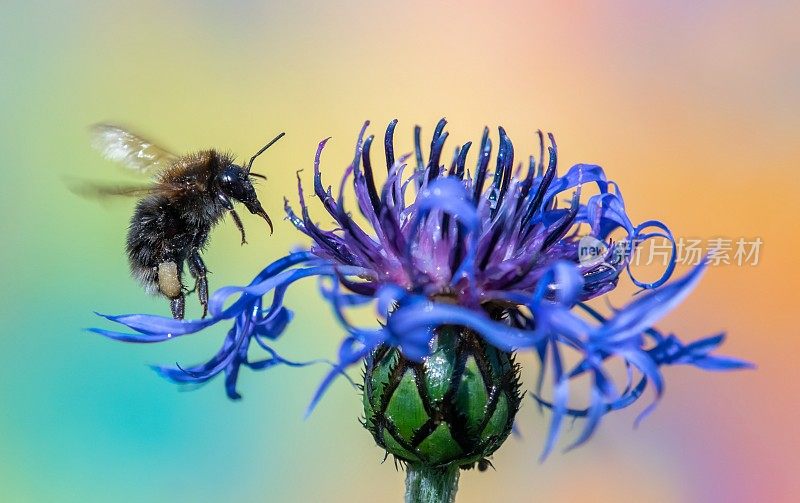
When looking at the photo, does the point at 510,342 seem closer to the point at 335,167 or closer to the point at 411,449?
the point at 411,449

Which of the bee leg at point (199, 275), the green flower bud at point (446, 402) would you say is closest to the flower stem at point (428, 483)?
the green flower bud at point (446, 402)

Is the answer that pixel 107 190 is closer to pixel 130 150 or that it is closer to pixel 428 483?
pixel 130 150

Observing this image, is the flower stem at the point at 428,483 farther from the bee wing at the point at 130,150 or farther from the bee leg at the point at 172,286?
the bee wing at the point at 130,150

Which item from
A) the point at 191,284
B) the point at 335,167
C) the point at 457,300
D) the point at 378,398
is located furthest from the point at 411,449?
the point at 335,167

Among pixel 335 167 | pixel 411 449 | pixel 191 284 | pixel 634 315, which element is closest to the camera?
pixel 634 315

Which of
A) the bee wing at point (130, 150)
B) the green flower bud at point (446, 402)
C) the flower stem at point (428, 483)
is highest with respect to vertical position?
the bee wing at point (130, 150)
